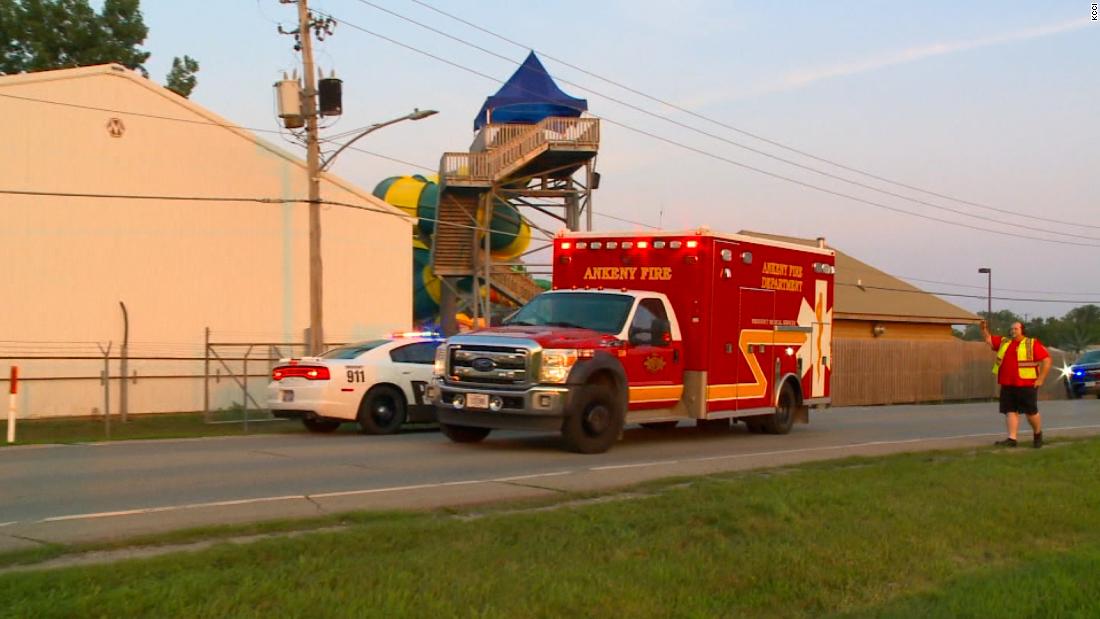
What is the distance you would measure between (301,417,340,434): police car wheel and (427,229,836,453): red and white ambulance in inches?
145

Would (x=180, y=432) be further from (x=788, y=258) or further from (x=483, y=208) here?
(x=483, y=208)

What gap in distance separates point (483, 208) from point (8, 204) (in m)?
15.8

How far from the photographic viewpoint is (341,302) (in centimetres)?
3133

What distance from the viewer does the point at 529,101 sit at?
1581 inches

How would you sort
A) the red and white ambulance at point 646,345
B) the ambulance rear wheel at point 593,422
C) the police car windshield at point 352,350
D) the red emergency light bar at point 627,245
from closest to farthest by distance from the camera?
1. the red and white ambulance at point 646,345
2. the ambulance rear wheel at point 593,422
3. the red emergency light bar at point 627,245
4. the police car windshield at point 352,350

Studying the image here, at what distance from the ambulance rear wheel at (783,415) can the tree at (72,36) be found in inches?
1246

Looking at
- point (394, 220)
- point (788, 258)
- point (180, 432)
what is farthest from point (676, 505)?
point (394, 220)

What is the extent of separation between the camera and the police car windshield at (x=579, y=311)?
15250 mm

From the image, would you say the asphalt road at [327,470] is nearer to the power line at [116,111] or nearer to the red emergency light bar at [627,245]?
the red emergency light bar at [627,245]

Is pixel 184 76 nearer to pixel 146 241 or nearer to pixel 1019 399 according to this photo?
pixel 146 241

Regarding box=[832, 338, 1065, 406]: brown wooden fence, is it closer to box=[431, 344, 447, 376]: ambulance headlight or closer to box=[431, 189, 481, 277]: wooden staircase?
box=[431, 189, 481, 277]: wooden staircase

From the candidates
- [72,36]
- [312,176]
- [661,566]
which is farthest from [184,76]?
[661,566]

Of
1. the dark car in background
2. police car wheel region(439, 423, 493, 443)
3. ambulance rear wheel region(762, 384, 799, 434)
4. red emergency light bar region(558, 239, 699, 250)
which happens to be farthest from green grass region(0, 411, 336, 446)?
the dark car in background

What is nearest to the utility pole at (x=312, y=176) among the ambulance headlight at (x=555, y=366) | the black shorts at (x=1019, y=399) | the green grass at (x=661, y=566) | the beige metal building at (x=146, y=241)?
the beige metal building at (x=146, y=241)
